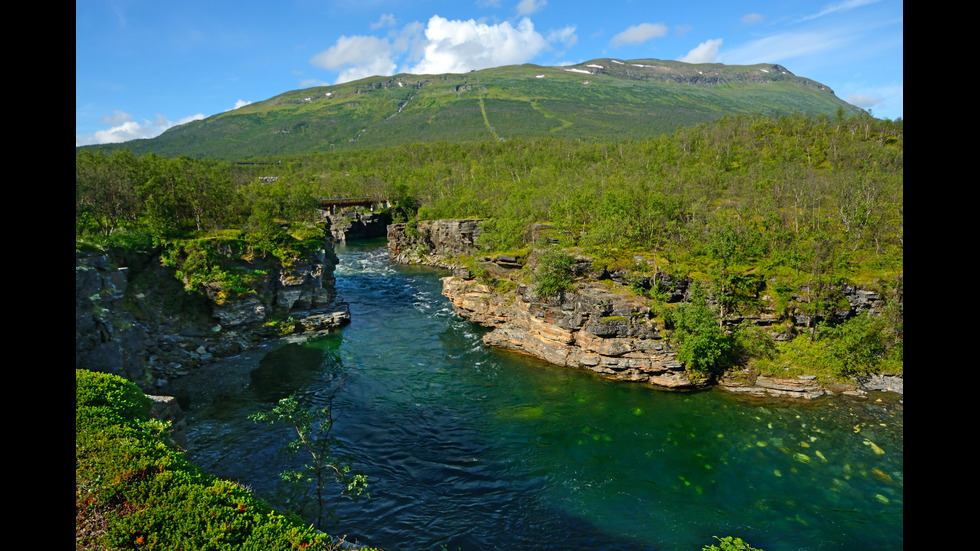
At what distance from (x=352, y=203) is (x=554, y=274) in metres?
99.6

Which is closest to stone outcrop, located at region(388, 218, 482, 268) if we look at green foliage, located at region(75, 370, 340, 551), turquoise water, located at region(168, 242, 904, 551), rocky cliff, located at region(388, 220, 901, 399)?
rocky cliff, located at region(388, 220, 901, 399)

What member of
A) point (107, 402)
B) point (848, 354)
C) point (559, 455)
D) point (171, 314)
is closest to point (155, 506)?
point (107, 402)

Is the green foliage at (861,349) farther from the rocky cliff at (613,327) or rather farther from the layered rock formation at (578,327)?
the layered rock formation at (578,327)

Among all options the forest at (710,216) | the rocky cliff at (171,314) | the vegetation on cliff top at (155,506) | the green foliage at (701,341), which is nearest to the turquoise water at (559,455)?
the green foliage at (701,341)

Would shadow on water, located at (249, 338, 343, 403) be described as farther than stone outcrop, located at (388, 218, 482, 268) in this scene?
No

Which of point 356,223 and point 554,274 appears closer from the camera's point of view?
point 554,274

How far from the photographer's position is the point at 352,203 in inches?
4963

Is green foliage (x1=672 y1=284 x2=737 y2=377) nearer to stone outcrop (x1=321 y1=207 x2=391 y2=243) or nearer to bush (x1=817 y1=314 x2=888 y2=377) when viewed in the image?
bush (x1=817 y1=314 x2=888 y2=377)

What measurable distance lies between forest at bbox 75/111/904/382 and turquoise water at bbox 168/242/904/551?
830cm

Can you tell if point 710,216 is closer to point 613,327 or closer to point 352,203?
point 613,327

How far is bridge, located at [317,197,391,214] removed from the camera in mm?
122250
